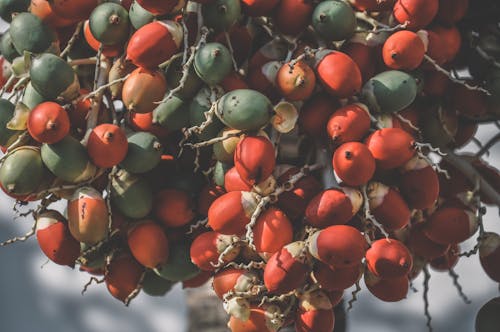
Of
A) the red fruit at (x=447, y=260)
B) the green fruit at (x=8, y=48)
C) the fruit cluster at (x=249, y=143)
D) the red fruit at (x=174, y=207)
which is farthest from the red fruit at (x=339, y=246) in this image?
the green fruit at (x=8, y=48)

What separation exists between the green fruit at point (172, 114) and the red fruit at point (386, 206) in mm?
257

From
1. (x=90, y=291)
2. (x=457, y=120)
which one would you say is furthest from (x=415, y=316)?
(x=457, y=120)

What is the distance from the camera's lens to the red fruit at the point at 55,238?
49.8 inches

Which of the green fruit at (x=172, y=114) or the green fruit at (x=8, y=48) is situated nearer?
the green fruit at (x=172, y=114)

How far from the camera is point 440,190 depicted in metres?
1.38

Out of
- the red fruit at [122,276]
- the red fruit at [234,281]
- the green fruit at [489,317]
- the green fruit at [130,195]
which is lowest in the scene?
the green fruit at [489,317]

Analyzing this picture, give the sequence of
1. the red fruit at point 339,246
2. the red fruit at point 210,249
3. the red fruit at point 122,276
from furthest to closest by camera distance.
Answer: the red fruit at point 122,276 → the red fruit at point 210,249 → the red fruit at point 339,246

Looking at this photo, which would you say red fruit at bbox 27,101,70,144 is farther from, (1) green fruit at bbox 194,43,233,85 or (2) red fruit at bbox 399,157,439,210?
(2) red fruit at bbox 399,157,439,210

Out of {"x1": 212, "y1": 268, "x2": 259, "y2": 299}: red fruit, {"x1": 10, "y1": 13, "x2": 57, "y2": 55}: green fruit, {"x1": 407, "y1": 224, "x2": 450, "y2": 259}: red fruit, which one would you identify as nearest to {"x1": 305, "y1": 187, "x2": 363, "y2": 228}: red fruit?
{"x1": 212, "y1": 268, "x2": 259, "y2": 299}: red fruit

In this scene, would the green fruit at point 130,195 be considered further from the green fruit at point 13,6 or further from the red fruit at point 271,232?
the green fruit at point 13,6

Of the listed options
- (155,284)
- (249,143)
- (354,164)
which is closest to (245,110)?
(249,143)

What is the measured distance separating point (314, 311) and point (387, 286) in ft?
0.34

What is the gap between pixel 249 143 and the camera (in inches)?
46.4

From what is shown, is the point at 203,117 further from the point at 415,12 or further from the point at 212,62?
the point at 415,12
